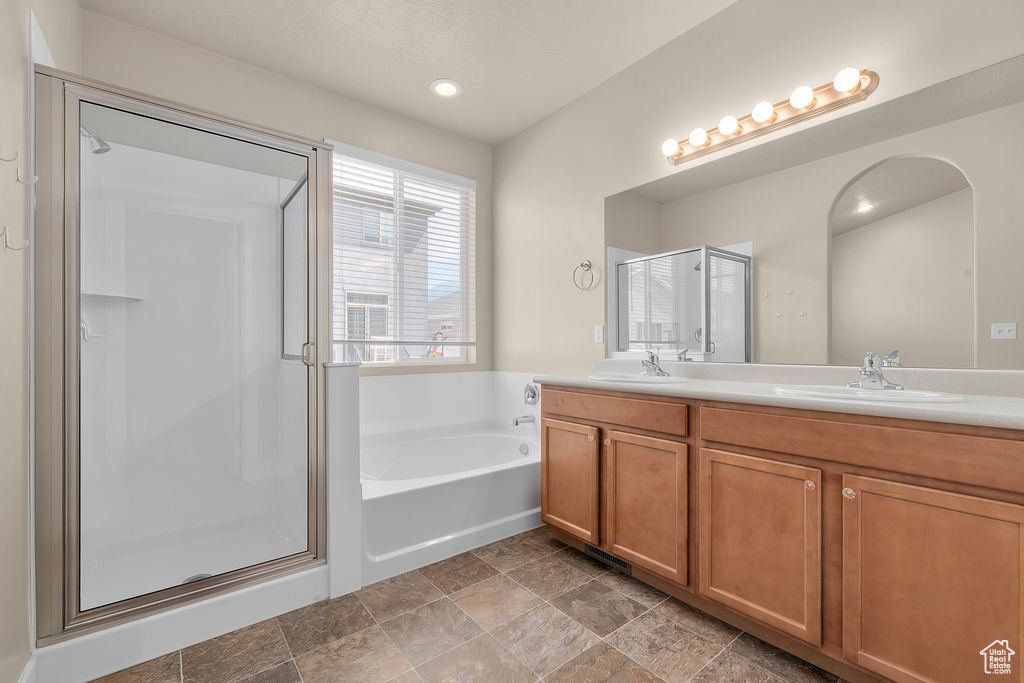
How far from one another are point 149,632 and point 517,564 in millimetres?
1369

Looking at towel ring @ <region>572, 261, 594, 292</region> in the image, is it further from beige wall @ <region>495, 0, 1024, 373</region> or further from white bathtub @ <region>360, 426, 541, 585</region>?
white bathtub @ <region>360, 426, 541, 585</region>

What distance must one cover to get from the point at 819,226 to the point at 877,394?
73 centimetres

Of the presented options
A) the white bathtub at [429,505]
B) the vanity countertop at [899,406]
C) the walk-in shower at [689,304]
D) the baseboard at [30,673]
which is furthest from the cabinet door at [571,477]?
the baseboard at [30,673]

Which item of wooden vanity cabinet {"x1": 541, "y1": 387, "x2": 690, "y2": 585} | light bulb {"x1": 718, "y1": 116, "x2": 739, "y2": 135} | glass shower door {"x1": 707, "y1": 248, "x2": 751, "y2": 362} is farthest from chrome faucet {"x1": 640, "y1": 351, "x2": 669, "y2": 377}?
light bulb {"x1": 718, "y1": 116, "x2": 739, "y2": 135}

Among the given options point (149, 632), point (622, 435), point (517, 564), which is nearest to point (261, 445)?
point (149, 632)

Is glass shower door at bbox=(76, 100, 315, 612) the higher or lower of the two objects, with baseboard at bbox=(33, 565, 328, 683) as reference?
higher

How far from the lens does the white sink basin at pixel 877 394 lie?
54.0 inches

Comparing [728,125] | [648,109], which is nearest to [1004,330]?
[728,125]

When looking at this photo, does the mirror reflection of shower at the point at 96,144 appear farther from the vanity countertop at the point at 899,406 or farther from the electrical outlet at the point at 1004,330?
the electrical outlet at the point at 1004,330

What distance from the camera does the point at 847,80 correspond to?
1711 mm

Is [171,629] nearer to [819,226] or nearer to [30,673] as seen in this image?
[30,673]

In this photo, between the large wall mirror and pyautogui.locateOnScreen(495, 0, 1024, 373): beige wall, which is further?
pyautogui.locateOnScreen(495, 0, 1024, 373): beige wall

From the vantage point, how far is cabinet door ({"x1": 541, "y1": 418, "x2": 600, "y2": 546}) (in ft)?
6.80

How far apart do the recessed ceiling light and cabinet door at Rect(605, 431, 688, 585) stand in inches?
88.1
